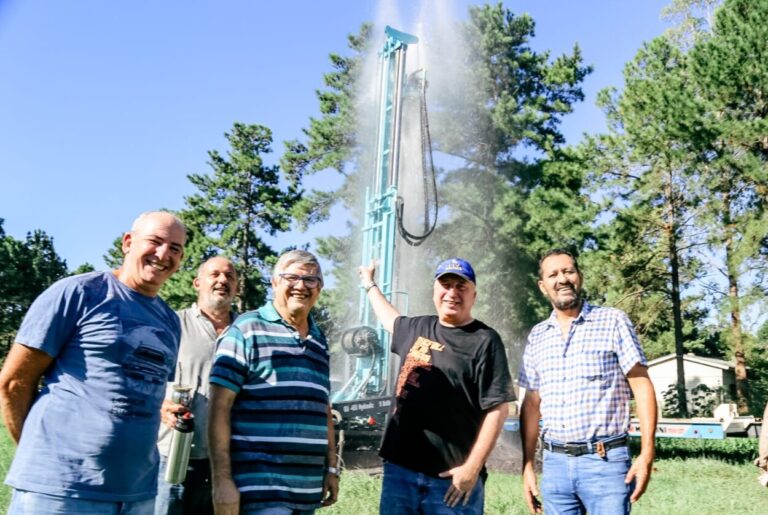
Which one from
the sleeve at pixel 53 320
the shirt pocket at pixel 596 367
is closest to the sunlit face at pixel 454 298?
the shirt pocket at pixel 596 367

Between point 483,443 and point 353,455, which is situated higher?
point 483,443

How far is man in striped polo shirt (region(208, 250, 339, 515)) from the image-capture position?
86.4 inches

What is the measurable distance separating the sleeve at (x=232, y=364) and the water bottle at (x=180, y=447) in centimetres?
45

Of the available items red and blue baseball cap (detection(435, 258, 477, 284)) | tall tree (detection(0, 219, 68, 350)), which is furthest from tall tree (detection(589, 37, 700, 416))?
tall tree (detection(0, 219, 68, 350))


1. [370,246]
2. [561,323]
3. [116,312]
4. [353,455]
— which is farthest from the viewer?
[370,246]

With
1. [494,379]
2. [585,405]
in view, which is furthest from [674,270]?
[494,379]

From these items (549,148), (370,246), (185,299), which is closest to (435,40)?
(549,148)

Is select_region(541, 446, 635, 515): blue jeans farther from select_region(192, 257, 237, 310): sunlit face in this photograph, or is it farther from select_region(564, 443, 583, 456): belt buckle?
select_region(192, 257, 237, 310): sunlit face

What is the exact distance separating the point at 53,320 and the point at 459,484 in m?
1.61

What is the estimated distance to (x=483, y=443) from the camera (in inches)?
103

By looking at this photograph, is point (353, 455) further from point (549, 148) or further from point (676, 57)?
point (676, 57)

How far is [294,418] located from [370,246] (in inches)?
338

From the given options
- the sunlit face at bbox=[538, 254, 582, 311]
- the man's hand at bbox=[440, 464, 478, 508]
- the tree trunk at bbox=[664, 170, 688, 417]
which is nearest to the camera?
the man's hand at bbox=[440, 464, 478, 508]

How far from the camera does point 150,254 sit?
237cm
